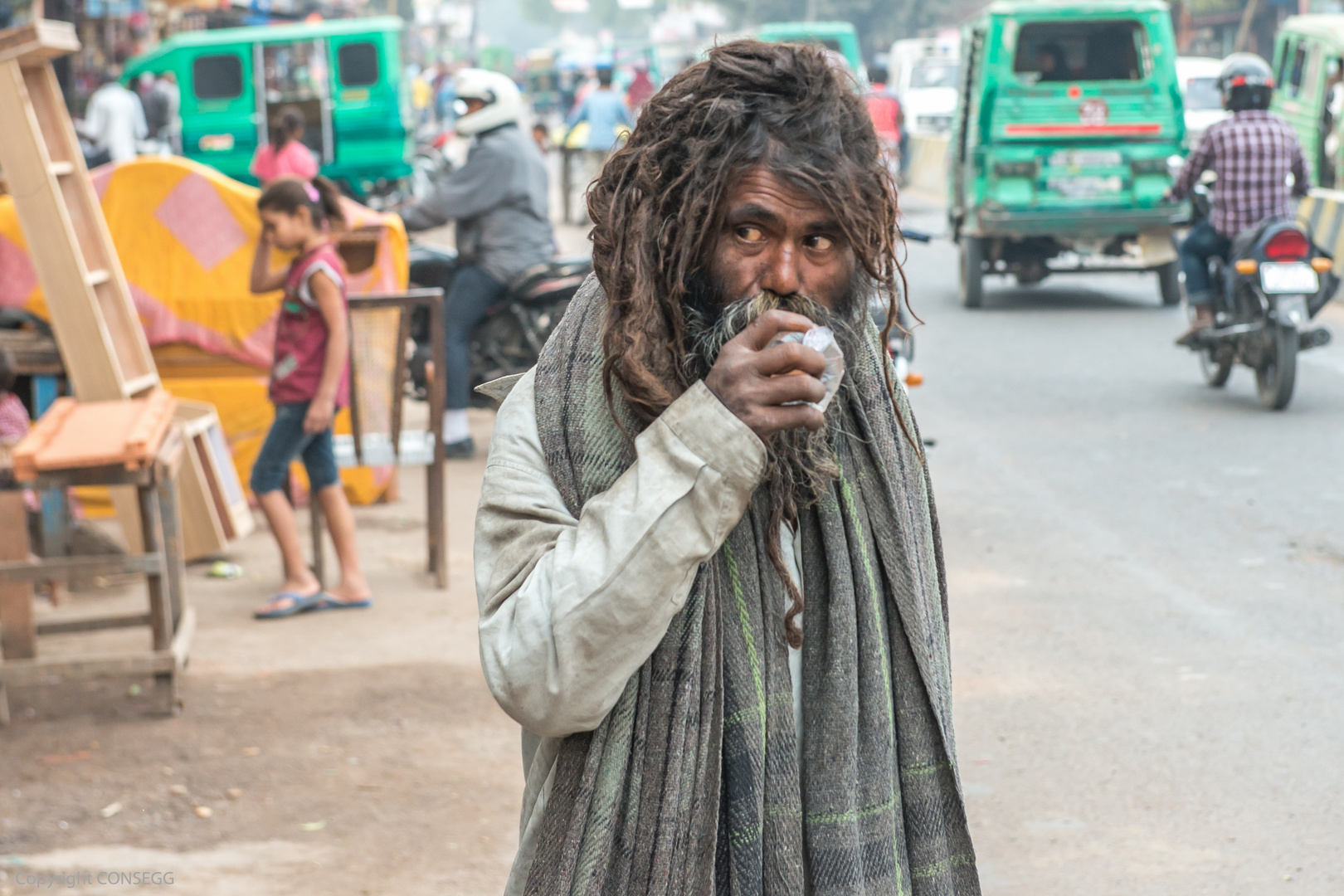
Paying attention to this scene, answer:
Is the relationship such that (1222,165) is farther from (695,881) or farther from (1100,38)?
(695,881)

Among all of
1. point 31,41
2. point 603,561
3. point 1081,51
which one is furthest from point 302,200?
point 1081,51

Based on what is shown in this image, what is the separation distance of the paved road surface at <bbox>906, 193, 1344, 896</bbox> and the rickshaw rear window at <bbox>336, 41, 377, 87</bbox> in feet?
35.4

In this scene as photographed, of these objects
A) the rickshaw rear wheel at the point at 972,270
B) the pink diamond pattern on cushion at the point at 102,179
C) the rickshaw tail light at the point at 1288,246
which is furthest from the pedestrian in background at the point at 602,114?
the pink diamond pattern on cushion at the point at 102,179

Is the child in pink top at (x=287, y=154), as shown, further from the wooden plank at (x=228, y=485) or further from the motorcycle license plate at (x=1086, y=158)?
the wooden plank at (x=228, y=485)

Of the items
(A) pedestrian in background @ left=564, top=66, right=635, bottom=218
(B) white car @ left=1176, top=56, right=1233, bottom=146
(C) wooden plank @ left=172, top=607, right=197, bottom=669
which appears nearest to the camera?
(C) wooden plank @ left=172, top=607, right=197, bottom=669

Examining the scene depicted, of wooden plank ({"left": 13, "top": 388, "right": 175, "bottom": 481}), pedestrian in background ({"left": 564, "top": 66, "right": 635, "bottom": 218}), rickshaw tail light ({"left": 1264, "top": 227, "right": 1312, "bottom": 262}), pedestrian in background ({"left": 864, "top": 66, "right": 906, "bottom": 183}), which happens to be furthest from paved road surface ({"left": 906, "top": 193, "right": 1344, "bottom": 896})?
pedestrian in background ({"left": 564, "top": 66, "right": 635, "bottom": 218})

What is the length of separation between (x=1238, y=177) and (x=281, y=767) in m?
6.47

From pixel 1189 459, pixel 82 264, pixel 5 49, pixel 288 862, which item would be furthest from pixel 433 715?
pixel 1189 459

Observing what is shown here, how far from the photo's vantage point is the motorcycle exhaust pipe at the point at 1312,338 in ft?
26.2

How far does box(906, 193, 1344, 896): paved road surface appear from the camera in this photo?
11.6 ft

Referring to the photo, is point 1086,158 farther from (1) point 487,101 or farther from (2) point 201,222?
(2) point 201,222

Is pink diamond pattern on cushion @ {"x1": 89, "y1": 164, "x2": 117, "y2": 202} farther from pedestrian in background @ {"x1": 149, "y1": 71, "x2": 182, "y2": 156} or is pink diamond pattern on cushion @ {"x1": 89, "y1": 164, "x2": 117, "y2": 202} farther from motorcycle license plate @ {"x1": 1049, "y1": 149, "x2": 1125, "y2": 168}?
pedestrian in background @ {"x1": 149, "y1": 71, "x2": 182, "y2": 156}

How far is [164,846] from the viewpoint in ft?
11.7

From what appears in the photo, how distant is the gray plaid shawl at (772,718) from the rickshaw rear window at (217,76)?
17.4m
